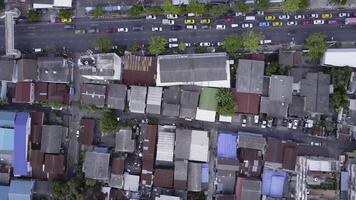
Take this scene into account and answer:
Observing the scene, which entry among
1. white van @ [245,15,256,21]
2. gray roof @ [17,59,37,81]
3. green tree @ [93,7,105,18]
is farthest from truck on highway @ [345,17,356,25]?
gray roof @ [17,59,37,81]

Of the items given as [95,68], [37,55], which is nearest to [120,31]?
[95,68]

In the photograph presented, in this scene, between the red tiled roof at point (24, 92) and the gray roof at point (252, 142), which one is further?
the red tiled roof at point (24, 92)

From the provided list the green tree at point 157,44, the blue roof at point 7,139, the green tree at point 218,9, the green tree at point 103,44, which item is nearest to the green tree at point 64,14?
the green tree at point 103,44

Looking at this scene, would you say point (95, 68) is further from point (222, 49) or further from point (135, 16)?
point (222, 49)

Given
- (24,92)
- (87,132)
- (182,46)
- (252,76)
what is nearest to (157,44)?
(182,46)

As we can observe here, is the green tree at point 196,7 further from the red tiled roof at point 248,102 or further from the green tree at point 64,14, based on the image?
the green tree at point 64,14

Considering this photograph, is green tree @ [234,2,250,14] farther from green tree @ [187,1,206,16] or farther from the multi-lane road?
green tree @ [187,1,206,16]
